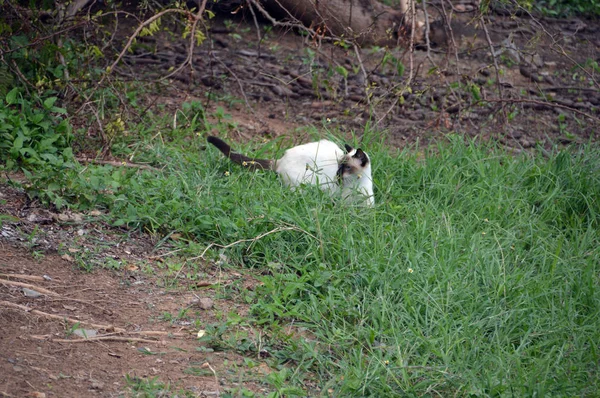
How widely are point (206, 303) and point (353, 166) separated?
1447mm

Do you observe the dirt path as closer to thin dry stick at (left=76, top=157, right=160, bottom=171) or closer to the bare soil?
the bare soil

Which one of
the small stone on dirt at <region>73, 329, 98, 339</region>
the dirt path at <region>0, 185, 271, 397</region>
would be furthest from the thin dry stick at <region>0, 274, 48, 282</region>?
the small stone on dirt at <region>73, 329, 98, 339</region>

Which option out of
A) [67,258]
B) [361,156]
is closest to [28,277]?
[67,258]

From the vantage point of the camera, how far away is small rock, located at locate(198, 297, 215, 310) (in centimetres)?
338

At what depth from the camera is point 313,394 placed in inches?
113

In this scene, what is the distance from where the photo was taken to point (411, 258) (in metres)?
3.73

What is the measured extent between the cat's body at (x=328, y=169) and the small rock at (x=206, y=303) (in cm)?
118

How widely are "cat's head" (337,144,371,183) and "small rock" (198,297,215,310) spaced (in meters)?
1.36

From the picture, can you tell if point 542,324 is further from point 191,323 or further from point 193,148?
point 193,148

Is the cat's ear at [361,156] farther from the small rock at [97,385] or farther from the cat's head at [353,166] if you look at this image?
the small rock at [97,385]

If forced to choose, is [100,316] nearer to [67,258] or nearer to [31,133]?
[67,258]

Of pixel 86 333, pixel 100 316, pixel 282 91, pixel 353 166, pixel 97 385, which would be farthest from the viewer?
pixel 282 91

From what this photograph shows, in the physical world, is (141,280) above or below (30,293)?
below

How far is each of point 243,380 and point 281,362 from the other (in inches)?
9.8
